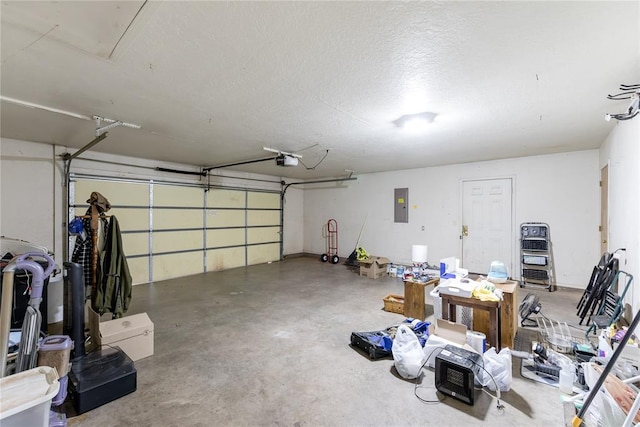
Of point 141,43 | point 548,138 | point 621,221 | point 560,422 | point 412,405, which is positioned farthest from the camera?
point 548,138

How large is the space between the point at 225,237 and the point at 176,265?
52.6 inches

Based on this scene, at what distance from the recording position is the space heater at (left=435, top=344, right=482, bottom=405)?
201 cm

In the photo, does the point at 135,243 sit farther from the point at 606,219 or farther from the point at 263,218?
the point at 606,219

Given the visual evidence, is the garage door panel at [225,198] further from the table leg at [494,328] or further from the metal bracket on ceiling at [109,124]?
the table leg at [494,328]

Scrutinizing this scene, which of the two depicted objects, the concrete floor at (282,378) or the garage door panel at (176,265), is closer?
the concrete floor at (282,378)

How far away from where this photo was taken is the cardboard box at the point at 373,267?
20.1 feet

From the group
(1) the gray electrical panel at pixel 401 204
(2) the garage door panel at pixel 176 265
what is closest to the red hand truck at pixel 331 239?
(1) the gray electrical panel at pixel 401 204

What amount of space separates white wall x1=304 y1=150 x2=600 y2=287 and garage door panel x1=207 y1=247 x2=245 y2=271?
99.7 inches

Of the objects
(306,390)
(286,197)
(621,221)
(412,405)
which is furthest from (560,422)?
(286,197)

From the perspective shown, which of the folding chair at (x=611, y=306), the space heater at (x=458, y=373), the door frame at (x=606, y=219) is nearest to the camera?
the space heater at (x=458, y=373)

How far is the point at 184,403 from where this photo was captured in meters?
2.05

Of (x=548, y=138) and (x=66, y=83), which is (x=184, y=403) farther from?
(x=548, y=138)

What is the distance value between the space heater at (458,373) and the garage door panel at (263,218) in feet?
20.5

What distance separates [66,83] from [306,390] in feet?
10.7
